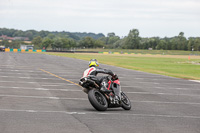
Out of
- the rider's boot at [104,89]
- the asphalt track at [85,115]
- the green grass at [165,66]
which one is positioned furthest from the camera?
the green grass at [165,66]

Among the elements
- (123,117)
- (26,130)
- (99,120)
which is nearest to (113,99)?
(123,117)

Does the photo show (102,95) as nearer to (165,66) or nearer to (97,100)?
(97,100)

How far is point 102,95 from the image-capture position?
458 inches

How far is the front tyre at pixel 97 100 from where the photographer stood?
11.3m

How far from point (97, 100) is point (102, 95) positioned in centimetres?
26

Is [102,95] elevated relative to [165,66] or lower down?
elevated

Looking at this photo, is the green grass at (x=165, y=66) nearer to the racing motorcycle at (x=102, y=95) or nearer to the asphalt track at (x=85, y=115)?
the asphalt track at (x=85, y=115)

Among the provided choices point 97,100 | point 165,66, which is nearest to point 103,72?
point 97,100

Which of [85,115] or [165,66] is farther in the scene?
[165,66]

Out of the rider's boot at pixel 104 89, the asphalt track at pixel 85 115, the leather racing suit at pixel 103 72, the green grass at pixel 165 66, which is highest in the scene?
the leather racing suit at pixel 103 72

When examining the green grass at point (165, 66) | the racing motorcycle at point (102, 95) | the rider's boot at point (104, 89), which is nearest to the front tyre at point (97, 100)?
the racing motorcycle at point (102, 95)

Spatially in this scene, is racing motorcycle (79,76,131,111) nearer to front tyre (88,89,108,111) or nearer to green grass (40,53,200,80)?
front tyre (88,89,108,111)

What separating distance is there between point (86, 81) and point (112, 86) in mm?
988

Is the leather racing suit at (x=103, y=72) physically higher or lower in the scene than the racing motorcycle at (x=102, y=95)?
higher
